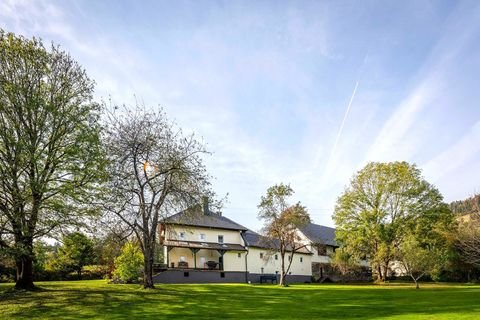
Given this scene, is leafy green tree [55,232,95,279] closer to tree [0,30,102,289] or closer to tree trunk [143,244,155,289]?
tree trunk [143,244,155,289]

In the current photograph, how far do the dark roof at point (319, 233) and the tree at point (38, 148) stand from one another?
3438 cm

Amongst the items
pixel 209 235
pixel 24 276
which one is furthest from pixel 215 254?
pixel 24 276

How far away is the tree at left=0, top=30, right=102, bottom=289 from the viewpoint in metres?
19.0

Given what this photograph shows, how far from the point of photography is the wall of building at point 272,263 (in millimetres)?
43906

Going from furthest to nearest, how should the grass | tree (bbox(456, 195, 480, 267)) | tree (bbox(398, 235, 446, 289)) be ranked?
1. tree (bbox(398, 235, 446, 289))
2. tree (bbox(456, 195, 480, 267))
3. the grass

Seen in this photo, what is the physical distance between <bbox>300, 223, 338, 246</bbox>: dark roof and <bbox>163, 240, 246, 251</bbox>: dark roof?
35.5ft

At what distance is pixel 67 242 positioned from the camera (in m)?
21.7

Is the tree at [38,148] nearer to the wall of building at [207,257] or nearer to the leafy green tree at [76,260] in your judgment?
the leafy green tree at [76,260]

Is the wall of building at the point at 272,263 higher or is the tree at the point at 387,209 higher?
the tree at the point at 387,209

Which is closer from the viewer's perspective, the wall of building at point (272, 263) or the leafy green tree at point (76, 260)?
the leafy green tree at point (76, 260)

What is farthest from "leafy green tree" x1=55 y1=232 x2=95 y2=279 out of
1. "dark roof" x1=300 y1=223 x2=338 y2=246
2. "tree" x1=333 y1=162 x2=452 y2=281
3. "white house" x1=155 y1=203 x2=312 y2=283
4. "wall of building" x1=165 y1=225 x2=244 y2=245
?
"tree" x1=333 y1=162 x2=452 y2=281

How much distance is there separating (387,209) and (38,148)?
124 ft

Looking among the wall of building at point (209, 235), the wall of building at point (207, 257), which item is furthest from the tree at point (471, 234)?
the wall of building at point (209, 235)

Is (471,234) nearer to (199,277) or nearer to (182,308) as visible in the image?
(199,277)
